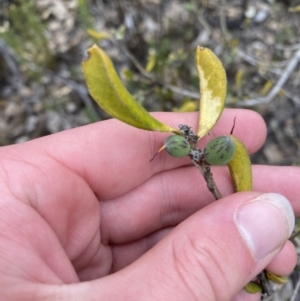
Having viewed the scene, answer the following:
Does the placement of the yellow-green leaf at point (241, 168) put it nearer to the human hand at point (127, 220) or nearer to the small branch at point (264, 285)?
the human hand at point (127, 220)

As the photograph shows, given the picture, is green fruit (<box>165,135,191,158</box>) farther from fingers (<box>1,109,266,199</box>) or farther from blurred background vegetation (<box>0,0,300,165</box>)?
blurred background vegetation (<box>0,0,300,165</box>)

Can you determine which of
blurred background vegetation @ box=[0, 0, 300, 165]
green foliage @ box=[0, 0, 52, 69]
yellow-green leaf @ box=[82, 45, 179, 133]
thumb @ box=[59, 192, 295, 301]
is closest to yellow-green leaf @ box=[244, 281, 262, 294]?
thumb @ box=[59, 192, 295, 301]

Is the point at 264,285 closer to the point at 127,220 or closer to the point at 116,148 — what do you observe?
the point at 127,220

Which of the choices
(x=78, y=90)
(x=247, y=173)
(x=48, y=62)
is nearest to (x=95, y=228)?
(x=247, y=173)

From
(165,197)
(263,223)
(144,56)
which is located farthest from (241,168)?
(144,56)

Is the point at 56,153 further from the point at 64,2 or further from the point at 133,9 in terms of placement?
the point at 64,2

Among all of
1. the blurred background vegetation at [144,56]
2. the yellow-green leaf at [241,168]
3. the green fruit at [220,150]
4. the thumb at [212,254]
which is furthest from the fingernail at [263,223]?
the blurred background vegetation at [144,56]
